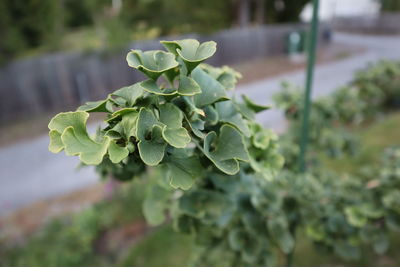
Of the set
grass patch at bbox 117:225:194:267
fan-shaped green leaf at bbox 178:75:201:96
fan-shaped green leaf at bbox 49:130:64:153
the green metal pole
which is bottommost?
grass patch at bbox 117:225:194:267

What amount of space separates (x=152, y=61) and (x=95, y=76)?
6730mm

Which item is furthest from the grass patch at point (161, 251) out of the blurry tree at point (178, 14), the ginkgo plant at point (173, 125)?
the blurry tree at point (178, 14)

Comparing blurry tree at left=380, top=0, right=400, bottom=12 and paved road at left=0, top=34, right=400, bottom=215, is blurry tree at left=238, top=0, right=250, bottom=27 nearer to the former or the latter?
paved road at left=0, top=34, right=400, bottom=215

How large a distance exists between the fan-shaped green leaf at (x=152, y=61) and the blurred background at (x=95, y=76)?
6.66ft

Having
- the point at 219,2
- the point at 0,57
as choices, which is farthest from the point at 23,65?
the point at 219,2

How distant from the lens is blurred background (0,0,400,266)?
2750 millimetres

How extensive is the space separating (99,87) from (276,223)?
6.58m

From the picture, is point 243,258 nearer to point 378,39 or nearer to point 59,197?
point 59,197

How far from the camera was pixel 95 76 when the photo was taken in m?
6.81

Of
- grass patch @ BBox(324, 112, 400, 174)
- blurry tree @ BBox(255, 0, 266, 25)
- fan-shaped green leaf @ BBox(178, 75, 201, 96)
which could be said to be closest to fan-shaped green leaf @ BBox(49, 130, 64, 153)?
fan-shaped green leaf @ BBox(178, 75, 201, 96)

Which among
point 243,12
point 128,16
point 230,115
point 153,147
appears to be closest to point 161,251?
point 230,115

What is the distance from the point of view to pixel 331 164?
10.1ft

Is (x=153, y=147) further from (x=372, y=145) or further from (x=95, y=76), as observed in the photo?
(x=95, y=76)

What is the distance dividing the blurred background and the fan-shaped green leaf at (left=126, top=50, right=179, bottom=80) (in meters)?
2.03
